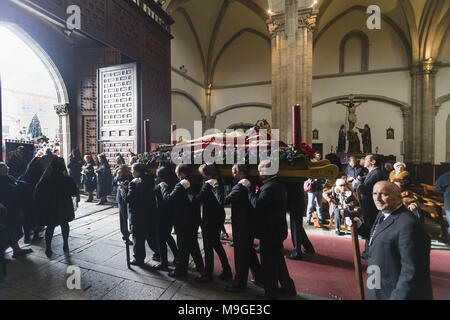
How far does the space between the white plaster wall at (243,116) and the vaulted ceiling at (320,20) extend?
307 cm

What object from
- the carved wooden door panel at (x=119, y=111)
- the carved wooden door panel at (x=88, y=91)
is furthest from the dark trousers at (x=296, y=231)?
the carved wooden door panel at (x=88, y=91)

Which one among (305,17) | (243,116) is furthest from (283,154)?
(243,116)

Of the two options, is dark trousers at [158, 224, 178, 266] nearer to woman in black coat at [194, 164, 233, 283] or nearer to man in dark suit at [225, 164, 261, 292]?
woman in black coat at [194, 164, 233, 283]

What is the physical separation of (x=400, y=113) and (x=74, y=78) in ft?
55.8

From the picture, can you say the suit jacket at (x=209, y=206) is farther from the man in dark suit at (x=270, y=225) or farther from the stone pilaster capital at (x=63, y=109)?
the stone pilaster capital at (x=63, y=109)

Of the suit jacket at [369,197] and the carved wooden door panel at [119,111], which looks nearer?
the suit jacket at [369,197]

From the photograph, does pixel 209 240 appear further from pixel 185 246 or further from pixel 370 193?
pixel 370 193

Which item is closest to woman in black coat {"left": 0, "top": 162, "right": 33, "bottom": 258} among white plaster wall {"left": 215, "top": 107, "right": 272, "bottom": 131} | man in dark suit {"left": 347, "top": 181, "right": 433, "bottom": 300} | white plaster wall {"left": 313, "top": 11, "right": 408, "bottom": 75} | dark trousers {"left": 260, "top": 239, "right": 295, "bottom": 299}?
dark trousers {"left": 260, "top": 239, "right": 295, "bottom": 299}

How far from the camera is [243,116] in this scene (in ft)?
54.0

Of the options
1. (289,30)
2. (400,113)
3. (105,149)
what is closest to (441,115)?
(400,113)

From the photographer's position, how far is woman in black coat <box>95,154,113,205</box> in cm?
628

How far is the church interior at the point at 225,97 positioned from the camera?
2811 millimetres

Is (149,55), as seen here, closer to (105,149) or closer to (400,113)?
(105,149)

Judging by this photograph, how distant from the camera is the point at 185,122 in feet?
48.0
